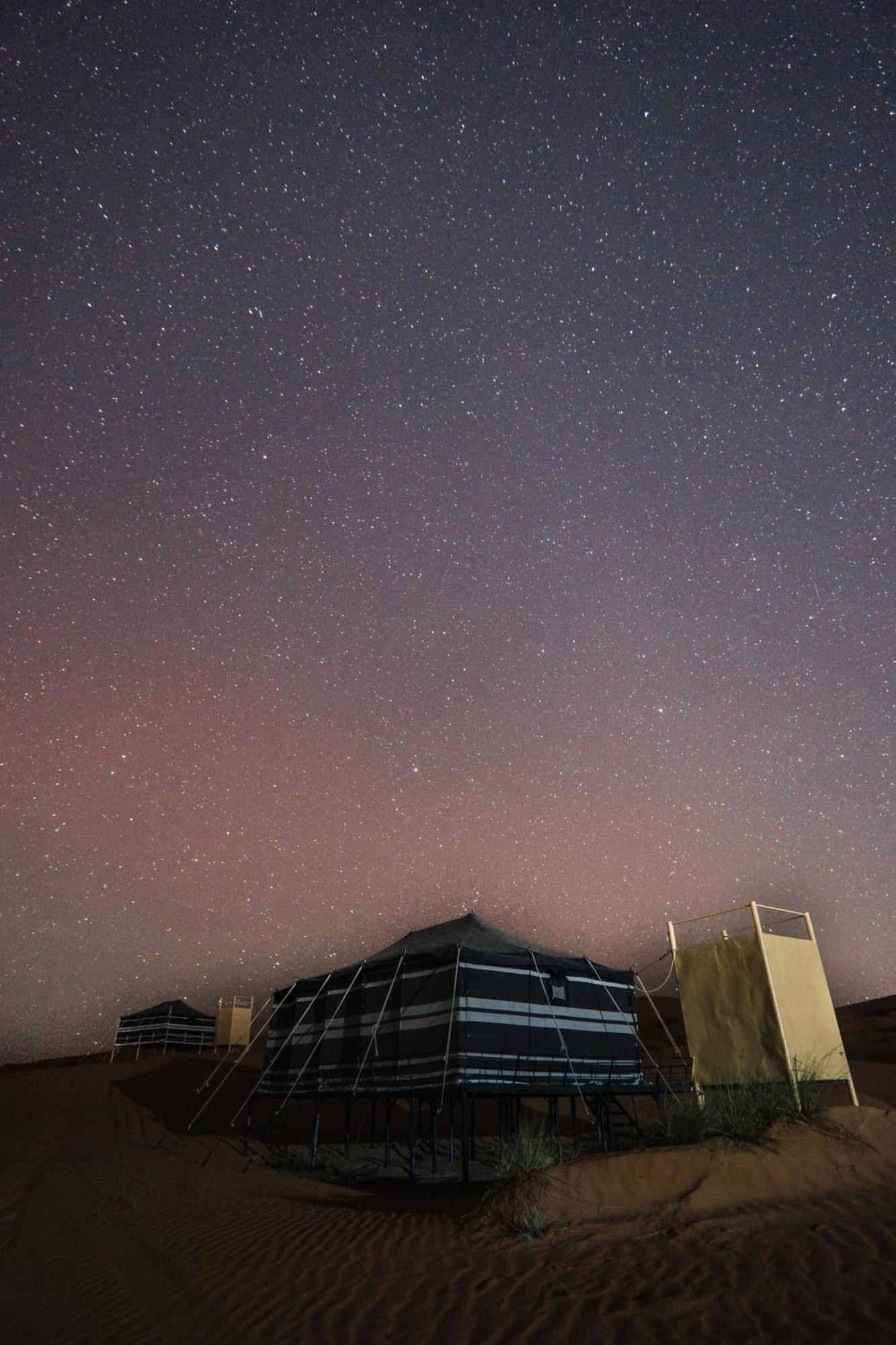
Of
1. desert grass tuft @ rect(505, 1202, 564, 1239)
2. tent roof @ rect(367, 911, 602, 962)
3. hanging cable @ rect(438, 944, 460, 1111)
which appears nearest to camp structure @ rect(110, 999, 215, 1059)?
tent roof @ rect(367, 911, 602, 962)

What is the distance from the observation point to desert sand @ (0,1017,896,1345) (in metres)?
5.85

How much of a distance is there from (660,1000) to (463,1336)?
227 ft

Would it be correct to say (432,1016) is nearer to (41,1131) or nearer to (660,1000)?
(41,1131)

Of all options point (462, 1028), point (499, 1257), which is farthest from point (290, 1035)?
point (499, 1257)

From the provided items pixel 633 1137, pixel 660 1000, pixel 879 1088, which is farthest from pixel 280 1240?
pixel 660 1000

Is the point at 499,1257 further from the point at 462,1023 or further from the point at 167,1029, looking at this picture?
the point at 167,1029

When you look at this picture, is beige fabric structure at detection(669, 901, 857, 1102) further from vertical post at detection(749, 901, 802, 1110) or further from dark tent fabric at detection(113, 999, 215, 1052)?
dark tent fabric at detection(113, 999, 215, 1052)

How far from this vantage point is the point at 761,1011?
40.9 feet

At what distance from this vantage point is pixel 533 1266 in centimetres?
723

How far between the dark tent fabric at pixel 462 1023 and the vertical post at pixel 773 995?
3.96 metres

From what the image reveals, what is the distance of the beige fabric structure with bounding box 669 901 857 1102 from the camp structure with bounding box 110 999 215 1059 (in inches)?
1413

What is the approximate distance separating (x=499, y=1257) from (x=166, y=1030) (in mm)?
39016

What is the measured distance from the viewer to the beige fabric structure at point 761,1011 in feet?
39.8

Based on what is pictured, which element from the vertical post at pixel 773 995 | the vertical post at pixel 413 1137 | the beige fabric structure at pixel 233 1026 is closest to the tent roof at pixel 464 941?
the vertical post at pixel 413 1137
